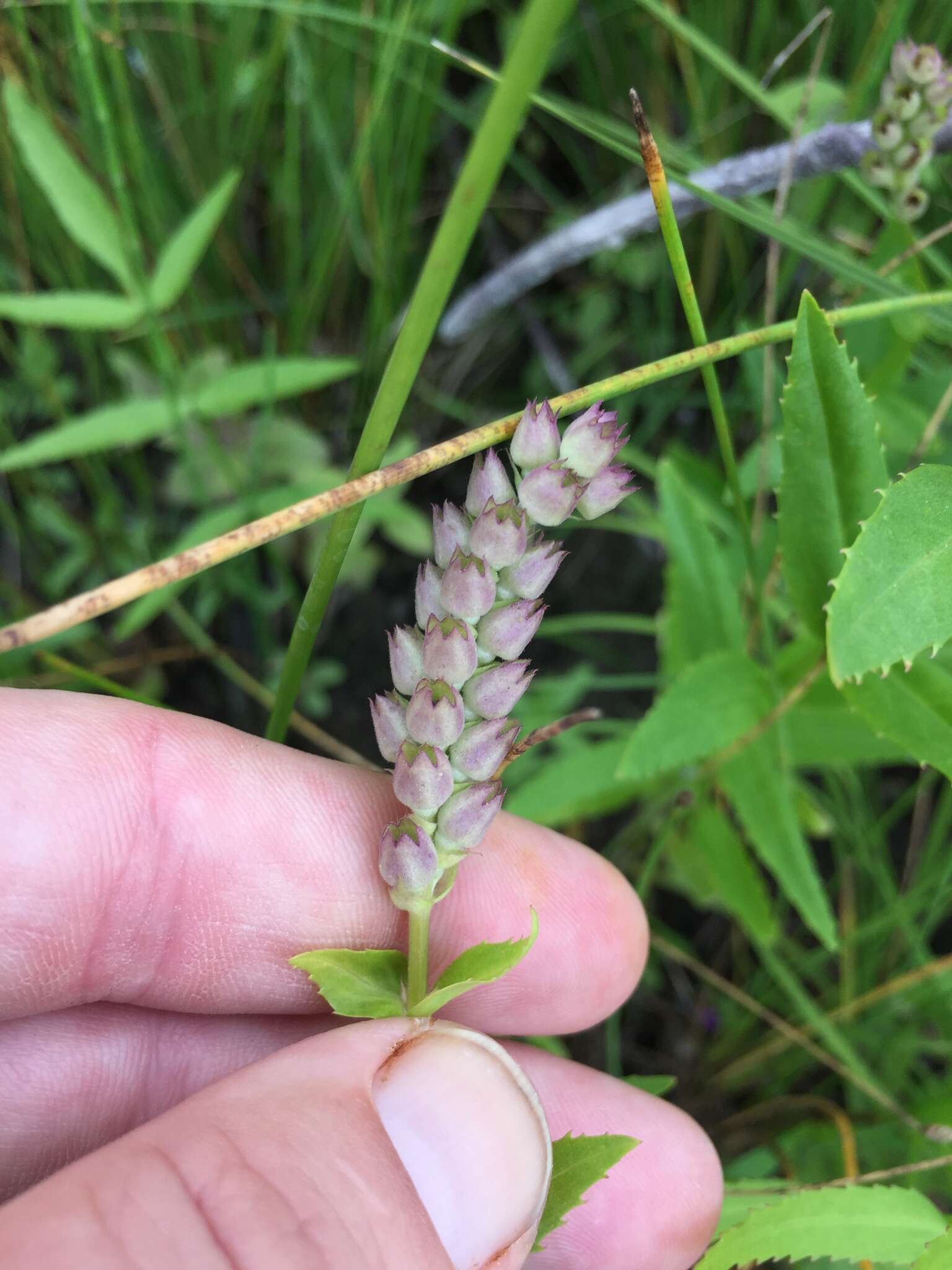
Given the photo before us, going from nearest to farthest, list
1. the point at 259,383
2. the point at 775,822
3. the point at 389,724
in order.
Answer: the point at 389,724, the point at 775,822, the point at 259,383

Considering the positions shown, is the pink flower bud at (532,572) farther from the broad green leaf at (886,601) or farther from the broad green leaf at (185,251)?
the broad green leaf at (185,251)

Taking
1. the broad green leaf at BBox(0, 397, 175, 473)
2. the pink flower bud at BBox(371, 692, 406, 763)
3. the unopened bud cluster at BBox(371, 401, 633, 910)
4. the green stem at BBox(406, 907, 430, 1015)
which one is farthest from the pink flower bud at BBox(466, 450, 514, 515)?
the broad green leaf at BBox(0, 397, 175, 473)

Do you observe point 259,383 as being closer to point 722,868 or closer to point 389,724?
point 389,724

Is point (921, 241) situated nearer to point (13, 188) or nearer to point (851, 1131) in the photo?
point (851, 1131)

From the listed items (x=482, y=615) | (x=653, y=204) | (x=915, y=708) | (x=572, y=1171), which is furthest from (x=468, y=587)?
(x=653, y=204)

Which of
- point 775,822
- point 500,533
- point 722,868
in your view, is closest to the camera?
point 500,533

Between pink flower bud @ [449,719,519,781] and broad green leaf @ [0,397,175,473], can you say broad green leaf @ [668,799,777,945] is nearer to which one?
pink flower bud @ [449,719,519,781]

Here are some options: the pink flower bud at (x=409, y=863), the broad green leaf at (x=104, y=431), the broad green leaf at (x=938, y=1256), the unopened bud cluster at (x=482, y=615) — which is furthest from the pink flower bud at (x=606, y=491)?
the broad green leaf at (x=104, y=431)
